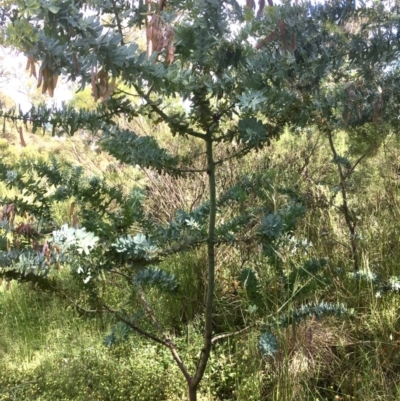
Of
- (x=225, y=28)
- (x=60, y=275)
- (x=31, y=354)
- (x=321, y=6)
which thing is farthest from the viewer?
(x=60, y=275)

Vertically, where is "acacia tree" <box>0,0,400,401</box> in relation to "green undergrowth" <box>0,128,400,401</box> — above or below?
above

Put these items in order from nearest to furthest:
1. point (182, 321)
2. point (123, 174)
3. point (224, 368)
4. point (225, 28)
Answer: point (225, 28), point (224, 368), point (182, 321), point (123, 174)

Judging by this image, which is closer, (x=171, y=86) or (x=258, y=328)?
(x=171, y=86)

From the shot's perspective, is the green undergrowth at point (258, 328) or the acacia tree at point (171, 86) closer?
the acacia tree at point (171, 86)

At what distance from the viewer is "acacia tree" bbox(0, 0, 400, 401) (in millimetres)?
701

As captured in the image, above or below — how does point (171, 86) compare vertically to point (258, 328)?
above

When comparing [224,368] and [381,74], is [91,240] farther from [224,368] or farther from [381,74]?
[381,74]

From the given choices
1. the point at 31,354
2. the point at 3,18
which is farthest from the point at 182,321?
the point at 3,18

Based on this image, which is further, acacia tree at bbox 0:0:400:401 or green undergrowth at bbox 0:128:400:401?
green undergrowth at bbox 0:128:400:401

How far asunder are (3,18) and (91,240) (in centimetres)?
46

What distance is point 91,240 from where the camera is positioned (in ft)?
3.06

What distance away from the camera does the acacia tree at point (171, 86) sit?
0.70 meters

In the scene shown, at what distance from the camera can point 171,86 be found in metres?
0.92

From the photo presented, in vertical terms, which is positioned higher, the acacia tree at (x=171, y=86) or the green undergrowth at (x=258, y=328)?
the acacia tree at (x=171, y=86)
